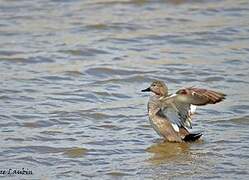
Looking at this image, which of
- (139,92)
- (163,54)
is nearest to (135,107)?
(139,92)

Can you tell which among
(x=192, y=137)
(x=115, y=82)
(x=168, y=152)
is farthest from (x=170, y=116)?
(x=115, y=82)

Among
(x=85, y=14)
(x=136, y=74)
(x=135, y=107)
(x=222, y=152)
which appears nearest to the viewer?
(x=222, y=152)

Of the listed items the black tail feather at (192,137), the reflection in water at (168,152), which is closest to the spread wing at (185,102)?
the black tail feather at (192,137)

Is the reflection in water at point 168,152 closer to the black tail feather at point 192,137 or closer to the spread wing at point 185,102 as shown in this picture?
the black tail feather at point 192,137

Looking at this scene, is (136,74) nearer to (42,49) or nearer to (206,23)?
(42,49)

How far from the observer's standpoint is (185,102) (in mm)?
8508

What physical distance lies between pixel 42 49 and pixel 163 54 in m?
1.71

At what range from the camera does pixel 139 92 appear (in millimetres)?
10477

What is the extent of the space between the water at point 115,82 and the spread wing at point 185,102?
0.90ft

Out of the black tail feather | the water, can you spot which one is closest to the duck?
the black tail feather

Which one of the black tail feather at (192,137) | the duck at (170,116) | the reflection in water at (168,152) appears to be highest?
the duck at (170,116)

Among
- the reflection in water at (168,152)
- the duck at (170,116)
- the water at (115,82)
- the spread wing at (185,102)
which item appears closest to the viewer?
the water at (115,82)

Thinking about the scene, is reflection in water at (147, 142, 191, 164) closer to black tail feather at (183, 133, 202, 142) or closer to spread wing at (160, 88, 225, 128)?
black tail feather at (183, 133, 202, 142)

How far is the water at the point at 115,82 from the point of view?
795 cm
